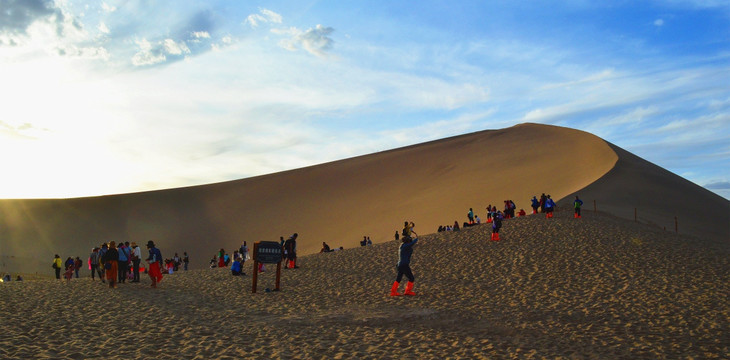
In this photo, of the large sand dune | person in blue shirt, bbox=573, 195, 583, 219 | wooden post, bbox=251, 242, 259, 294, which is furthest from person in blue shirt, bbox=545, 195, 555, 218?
wooden post, bbox=251, 242, 259, 294

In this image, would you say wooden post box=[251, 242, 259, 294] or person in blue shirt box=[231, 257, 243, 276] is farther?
person in blue shirt box=[231, 257, 243, 276]

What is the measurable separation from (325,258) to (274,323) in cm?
1262

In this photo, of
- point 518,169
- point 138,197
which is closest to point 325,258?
point 518,169

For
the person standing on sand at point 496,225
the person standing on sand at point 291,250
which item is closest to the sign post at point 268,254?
the person standing on sand at point 291,250

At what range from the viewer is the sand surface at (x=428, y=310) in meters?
9.80

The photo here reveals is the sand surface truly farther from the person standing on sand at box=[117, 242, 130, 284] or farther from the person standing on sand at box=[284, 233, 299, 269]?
the person standing on sand at box=[117, 242, 130, 284]

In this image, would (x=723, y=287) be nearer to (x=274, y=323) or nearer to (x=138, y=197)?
(x=274, y=323)

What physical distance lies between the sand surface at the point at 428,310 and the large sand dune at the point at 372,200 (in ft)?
47.9

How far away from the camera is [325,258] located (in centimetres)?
2458

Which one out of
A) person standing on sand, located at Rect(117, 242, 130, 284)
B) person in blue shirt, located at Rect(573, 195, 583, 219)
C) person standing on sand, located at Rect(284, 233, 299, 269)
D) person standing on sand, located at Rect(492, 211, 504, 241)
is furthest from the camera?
person in blue shirt, located at Rect(573, 195, 583, 219)

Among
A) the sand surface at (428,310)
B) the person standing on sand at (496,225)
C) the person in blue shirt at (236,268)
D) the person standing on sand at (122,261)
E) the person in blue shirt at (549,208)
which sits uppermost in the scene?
the person in blue shirt at (549,208)

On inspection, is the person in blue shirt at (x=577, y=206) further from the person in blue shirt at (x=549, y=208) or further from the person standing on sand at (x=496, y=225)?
the person standing on sand at (x=496, y=225)

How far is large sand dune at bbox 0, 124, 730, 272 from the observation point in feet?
130

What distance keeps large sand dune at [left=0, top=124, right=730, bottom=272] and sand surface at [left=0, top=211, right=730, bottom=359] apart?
14613 mm
